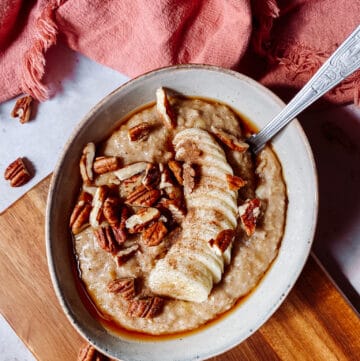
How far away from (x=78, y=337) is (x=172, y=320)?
514 millimetres

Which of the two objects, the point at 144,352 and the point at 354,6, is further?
the point at 354,6

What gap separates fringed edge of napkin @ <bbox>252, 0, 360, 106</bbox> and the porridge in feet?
1.35

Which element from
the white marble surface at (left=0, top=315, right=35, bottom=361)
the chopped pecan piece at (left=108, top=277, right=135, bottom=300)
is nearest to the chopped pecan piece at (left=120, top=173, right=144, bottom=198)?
the chopped pecan piece at (left=108, top=277, right=135, bottom=300)

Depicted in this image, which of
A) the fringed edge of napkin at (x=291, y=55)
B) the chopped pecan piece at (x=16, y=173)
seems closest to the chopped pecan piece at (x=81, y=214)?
the chopped pecan piece at (x=16, y=173)

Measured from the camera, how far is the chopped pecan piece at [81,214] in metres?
2.43

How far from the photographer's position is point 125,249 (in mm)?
2395

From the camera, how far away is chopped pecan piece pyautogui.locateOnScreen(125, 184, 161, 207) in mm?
→ 2365

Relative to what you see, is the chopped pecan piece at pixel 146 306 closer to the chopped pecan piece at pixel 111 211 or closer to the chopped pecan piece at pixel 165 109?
the chopped pecan piece at pixel 111 211

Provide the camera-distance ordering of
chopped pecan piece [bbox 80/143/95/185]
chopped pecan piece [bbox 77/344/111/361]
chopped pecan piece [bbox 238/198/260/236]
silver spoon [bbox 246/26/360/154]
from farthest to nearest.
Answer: chopped pecan piece [bbox 77/344/111/361]
chopped pecan piece [bbox 80/143/95/185]
chopped pecan piece [bbox 238/198/260/236]
silver spoon [bbox 246/26/360/154]

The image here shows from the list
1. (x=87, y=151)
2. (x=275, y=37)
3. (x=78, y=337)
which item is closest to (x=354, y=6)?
(x=275, y=37)

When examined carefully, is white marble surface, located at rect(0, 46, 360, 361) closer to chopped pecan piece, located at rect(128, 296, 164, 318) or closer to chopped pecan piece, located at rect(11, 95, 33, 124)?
chopped pecan piece, located at rect(11, 95, 33, 124)

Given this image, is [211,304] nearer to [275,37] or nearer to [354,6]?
[275,37]

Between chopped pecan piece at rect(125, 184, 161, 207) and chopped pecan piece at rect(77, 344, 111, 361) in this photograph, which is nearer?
chopped pecan piece at rect(125, 184, 161, 207)

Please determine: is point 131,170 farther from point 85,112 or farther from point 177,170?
point 85,112
